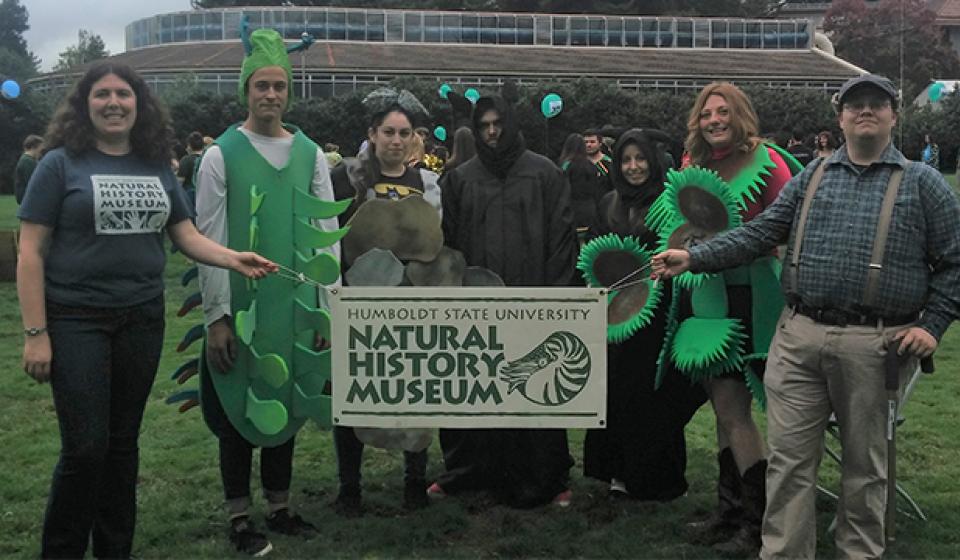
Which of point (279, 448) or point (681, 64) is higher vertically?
point (681, 64)

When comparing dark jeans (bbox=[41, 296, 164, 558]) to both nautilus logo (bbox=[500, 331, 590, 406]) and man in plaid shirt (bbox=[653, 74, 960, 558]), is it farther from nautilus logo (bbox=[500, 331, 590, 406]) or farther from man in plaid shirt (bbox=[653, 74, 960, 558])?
man in plaid shirt (bbox=[653, 74, 960, 558])

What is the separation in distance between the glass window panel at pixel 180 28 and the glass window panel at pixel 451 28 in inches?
458

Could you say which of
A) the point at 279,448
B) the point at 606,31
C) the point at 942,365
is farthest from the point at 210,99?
the point at 279,448

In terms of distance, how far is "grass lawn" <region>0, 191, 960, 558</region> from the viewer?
490 centimetres

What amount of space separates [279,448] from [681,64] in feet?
147

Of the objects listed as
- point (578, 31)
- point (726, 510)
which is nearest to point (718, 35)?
point (578, 31)

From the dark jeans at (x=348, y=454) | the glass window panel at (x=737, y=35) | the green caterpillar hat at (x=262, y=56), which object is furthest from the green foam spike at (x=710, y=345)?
the glass window panel at (x=737, y=35)

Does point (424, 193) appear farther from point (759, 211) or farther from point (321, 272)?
point (759, 211)

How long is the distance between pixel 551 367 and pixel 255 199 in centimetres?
144

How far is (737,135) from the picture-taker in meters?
4.64

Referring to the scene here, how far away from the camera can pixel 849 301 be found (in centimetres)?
399

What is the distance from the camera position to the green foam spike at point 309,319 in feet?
15.6

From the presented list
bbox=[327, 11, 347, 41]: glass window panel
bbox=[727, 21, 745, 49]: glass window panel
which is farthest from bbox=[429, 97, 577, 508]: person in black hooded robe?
bbox=[727, 21, 745, 49]: glass window panel

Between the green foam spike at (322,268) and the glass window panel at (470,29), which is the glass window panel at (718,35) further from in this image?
the green foam spike at (322,268)
